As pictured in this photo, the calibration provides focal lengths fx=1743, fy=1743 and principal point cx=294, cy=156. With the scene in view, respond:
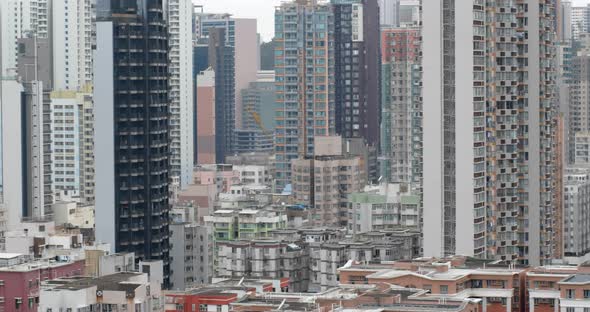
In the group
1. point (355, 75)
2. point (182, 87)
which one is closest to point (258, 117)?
point (182, 87)

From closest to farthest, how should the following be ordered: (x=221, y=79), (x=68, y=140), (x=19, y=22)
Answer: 1. (x=68, y=140)
2. (x=19, y=22)
3. (x=221, y=79)

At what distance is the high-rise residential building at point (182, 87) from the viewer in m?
135

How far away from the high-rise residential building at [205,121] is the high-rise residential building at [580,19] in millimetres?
37152

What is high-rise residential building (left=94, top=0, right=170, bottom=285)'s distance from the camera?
Result: 228 feet

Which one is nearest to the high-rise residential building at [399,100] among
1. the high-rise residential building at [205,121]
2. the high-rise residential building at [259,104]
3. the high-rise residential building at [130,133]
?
the high-rise residential building at [205,121]

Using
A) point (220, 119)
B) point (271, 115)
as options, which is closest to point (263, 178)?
point (220, 119)

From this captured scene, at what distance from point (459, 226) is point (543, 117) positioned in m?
8.40

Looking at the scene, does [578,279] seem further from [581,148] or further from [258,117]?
[258,117]

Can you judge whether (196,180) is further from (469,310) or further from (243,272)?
(469,310)

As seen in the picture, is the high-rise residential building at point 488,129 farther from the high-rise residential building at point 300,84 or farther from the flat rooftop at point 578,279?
the high-rise residential building at point 300,84

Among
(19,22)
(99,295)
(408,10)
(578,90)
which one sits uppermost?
(408,10)

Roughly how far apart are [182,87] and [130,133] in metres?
72.6

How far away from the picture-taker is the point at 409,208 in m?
80.4

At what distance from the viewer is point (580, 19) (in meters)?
189
